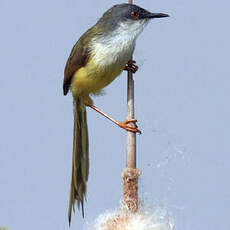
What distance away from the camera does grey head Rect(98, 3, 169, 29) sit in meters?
3.53

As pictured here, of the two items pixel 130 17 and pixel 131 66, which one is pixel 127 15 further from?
pixel 131 66

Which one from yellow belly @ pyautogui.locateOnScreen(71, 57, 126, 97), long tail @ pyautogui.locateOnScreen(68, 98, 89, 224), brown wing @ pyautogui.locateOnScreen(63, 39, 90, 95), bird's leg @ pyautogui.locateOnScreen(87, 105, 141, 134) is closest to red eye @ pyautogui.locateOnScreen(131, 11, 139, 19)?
yellow belly @ pyautogui.locateOnScreen(71, 57, 126, 97)

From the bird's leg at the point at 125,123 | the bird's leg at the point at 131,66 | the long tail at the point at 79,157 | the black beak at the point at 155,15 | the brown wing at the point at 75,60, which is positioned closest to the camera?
the bird's leg at the point at 125,123

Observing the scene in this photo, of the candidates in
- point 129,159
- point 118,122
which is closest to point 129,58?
point 118,122

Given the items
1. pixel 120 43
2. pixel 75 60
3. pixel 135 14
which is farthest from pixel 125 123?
pixel 75 60

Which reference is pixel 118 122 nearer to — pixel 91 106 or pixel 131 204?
pixel 91 106

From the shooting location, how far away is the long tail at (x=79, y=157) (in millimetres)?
3352

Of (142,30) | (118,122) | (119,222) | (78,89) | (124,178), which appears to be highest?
(142,30)

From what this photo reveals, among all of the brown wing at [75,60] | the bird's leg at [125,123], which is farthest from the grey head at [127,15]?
the bird's leg at [125,123]

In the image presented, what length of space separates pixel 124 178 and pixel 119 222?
0.81ft

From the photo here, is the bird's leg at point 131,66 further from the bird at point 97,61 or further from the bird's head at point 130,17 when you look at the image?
the bird's head at point 130,17

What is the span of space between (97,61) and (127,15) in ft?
1.38

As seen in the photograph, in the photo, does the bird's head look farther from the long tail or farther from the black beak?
the long tail

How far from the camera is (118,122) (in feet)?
12.0
